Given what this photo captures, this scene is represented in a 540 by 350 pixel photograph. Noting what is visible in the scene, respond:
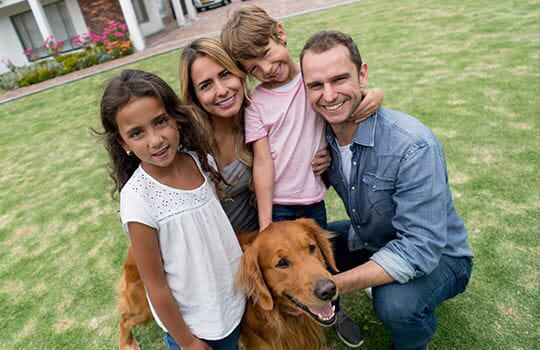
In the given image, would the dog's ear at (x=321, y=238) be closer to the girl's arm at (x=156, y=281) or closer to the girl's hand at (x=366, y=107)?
the girl's hand at (x=366, y=107)

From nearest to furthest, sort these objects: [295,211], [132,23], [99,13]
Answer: [295,211]
[132,23]
[99,13]

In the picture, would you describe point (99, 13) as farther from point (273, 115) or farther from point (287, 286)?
point (287, 286)

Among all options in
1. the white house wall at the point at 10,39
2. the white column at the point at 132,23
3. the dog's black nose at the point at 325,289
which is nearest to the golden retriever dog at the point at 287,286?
the dog's black nose at the point at 325,289

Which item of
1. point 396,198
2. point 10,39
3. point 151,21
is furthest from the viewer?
point 151,21

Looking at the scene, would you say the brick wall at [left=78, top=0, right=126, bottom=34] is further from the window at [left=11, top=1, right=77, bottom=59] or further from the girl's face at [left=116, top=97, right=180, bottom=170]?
the girl's face at [left=116, top=97, right=180, bottom=170]

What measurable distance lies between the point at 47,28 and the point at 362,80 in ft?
65.4

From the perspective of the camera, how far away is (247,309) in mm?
2553

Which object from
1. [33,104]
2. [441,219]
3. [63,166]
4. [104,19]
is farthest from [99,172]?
[104,19]

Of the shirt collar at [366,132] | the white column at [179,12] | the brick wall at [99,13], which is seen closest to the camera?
the shirt collar at [366,132]

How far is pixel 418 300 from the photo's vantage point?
2148mm

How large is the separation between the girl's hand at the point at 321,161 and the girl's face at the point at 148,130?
978mm

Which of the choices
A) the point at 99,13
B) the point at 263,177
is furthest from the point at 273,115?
the point at 99,13

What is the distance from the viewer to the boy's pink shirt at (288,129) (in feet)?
8.18

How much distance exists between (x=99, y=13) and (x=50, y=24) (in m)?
3.01
